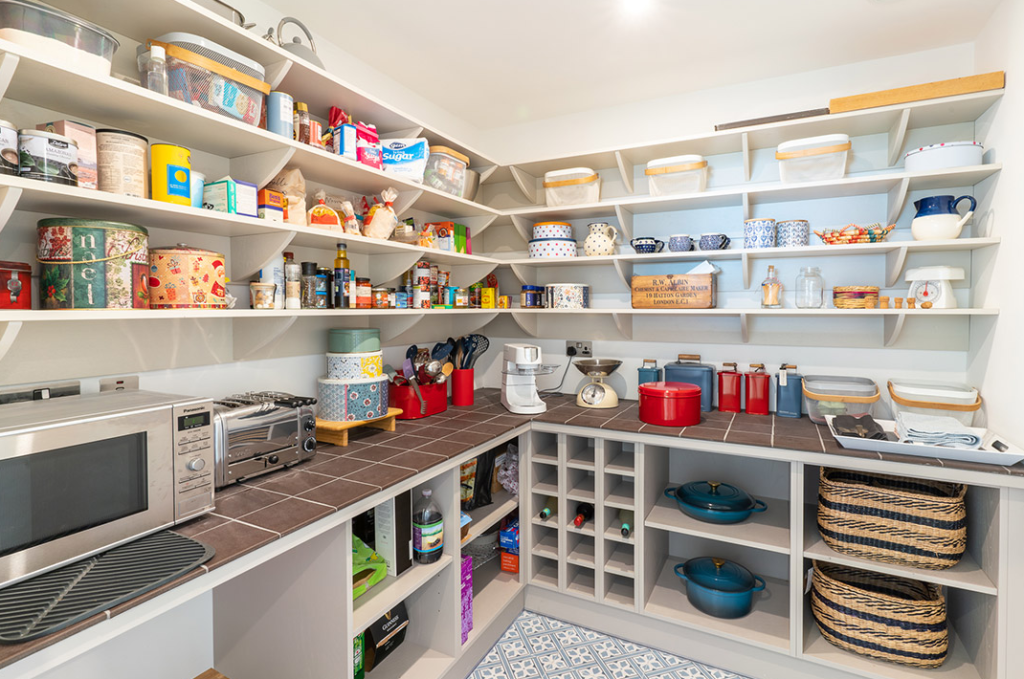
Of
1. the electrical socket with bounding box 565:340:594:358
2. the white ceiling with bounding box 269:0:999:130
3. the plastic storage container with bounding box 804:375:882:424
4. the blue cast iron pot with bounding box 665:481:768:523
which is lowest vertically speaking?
the blue cast iron pot with bounding box 665:481:768:523

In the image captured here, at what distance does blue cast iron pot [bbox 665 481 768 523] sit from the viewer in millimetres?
2176

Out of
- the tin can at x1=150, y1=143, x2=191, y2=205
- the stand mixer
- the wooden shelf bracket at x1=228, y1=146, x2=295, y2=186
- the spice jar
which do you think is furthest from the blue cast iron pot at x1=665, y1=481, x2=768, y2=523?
the tin can at x1=150, y1=143, x2=191, y2=205

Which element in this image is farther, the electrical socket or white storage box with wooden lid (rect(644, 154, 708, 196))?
the electrical socket

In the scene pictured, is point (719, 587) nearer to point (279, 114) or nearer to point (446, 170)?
point (446, 170)

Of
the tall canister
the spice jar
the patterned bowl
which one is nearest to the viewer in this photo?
the spice jar

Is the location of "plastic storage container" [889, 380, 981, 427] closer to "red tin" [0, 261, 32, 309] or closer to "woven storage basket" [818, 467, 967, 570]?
"woven storage basket" [818, 467, 967, 570]

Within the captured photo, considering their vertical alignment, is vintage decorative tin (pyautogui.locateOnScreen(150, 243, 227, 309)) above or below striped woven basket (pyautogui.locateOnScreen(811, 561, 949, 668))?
above

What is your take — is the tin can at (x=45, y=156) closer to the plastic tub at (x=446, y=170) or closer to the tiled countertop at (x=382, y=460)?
the tiled countertop at (x=382, y=460)

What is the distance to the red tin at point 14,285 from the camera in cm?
114

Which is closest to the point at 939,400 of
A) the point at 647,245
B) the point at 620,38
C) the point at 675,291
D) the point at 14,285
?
the point at 675,291

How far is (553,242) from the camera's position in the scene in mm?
2814

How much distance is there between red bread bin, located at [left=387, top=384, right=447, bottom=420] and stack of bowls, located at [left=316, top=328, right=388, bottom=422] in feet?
0.75

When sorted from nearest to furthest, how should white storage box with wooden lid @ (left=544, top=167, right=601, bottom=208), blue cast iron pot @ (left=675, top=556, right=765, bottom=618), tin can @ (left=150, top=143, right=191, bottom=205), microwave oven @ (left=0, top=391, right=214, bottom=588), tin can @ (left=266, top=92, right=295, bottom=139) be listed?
1. microwave oven @ (left=0, top=391, right=214, bottom=588)
2. tin can @ (left=150, top=143, right=191, bottom=205)
3. tin can @ (left=266, top=92, right=295, bottom=139)
4. blue cast iron pot @ (left=675, top=556, right=765, bottom=618)
5. white storage box with wooden lid @ (left=544, top=167, right=601, bottom=208)

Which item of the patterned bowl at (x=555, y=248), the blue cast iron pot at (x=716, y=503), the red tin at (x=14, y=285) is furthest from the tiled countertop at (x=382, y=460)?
the patterned bowl at (x=555, y=248)
